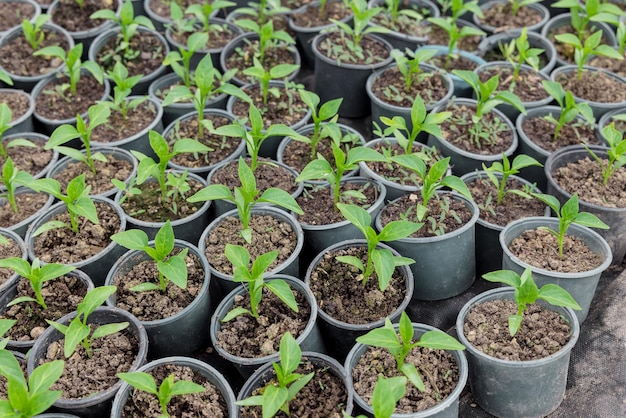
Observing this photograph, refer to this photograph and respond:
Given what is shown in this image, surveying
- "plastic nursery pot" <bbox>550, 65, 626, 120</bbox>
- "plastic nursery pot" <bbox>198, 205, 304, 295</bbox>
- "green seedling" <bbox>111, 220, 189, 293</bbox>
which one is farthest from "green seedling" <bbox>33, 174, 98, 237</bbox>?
"plastic nursery pot" <bbox>550, 65, 626, 120</bbox>

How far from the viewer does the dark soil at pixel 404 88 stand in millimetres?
3719

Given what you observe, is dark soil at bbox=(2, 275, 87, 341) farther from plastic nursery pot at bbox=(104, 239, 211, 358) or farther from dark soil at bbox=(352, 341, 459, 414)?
dark soil at bbox=(352, 341, 459, 414)

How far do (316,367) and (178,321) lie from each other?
0.58 metres

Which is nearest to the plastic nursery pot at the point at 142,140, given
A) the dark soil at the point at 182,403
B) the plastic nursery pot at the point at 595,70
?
the dark soil at the point at 182,403

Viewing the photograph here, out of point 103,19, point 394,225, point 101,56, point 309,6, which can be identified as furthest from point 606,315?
point 103,19

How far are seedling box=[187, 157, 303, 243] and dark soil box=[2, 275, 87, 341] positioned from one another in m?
0.62

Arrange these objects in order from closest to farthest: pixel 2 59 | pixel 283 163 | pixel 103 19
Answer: pixel 283 163, pixel 2 59, pixel 103 19

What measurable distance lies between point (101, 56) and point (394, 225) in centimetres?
232

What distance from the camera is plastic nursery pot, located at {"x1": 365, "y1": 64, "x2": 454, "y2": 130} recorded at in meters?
3.66

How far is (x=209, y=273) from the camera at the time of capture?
2818mm

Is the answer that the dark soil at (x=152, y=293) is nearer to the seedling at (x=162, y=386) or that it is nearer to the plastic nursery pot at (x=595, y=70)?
the seedling at (x=162, y=386)

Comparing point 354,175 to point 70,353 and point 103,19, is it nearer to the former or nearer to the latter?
point 70,353

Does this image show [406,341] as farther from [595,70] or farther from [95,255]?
[595,70]

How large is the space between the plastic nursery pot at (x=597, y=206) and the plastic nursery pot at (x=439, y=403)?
41.5 inches
